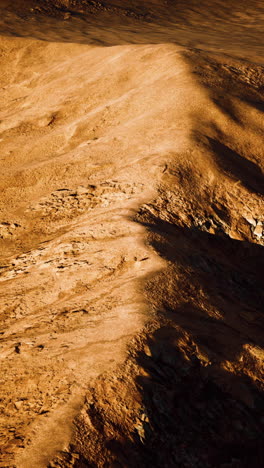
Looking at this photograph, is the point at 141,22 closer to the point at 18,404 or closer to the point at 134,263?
the point at 134,263

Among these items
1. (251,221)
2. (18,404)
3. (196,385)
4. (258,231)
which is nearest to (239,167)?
(251,221)

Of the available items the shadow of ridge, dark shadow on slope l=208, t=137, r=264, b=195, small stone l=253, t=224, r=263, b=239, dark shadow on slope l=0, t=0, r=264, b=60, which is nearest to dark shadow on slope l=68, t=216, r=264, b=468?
the shadow of ridge

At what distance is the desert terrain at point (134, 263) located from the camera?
3283 millimetres

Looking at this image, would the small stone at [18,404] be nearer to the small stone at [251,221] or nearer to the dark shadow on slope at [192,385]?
the dark shadow on slope at [192,385]

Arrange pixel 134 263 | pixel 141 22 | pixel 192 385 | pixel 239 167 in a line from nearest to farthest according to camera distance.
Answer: pixel 192 385 → pixel 134 263 → pixel 239 167 → pixel 141 22

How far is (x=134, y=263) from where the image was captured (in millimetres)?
4629

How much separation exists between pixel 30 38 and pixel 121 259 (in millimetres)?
10151

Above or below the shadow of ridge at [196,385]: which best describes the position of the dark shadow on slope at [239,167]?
above

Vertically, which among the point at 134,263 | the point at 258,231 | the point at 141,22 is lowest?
the point at 258,231

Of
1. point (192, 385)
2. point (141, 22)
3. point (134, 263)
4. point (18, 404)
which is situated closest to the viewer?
point (18, 404)

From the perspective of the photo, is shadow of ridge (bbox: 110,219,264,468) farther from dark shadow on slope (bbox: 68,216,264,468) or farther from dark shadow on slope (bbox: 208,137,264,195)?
dark shadow on slope (bbox: 208,137,264,195)

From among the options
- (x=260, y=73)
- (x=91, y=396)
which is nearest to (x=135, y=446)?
(x=91, y=396)

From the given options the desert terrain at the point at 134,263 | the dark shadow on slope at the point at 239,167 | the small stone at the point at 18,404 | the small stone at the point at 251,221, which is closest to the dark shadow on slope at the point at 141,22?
the desert terrain at the point at 134,263

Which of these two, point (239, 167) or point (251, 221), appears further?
point (239, 167)
